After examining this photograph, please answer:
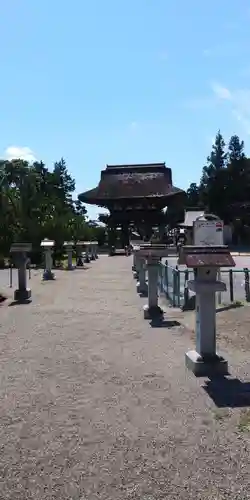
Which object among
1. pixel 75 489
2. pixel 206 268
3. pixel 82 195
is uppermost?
pixel 82 195

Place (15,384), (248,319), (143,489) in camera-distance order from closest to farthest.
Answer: (143,489) < (15,384) < (248,319)

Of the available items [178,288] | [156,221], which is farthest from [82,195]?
[178,288]

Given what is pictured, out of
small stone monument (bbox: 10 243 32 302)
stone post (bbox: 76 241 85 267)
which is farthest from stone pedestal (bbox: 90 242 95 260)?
small stone monument (bbox: 10 243 32 302)

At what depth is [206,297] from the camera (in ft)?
22.0

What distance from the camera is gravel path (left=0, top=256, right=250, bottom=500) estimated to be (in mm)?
3684

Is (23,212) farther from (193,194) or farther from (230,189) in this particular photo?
(193,194)

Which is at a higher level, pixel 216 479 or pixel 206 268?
pixel 206 268

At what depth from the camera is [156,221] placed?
6031 cm

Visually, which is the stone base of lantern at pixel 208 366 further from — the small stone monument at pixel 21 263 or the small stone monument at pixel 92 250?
the small stone monument at pixel 92 250

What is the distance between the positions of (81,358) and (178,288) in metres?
5.79

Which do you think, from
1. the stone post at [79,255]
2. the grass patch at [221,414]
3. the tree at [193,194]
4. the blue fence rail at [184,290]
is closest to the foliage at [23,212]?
the stone post at [79,255]

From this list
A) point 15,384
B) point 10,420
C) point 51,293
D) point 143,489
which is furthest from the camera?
point 51,293

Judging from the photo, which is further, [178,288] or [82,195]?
[82,195]

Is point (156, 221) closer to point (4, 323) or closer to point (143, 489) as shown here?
point (4, 323)
